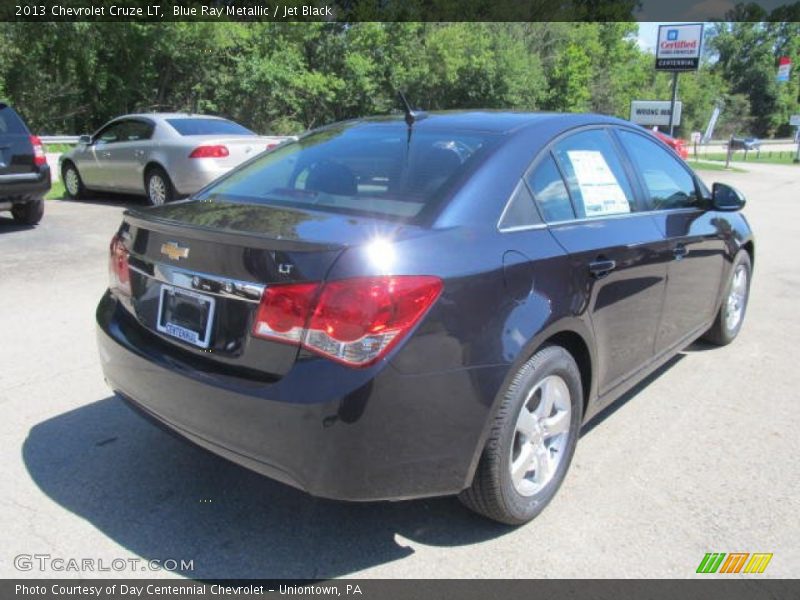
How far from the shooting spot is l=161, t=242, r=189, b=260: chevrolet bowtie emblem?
267cm

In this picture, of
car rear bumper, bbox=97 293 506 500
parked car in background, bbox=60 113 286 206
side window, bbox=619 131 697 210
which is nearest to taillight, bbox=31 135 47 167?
parked car in background, bbox=60 113 286 206

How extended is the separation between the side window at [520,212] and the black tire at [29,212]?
8.21m

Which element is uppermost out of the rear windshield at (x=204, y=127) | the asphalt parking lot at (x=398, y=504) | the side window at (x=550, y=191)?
the rear windshield at (x=204, y=127)

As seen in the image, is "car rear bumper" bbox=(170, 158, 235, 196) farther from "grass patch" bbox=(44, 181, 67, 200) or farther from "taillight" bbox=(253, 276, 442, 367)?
"taillight" bbox=(253, 276, 442, 367)

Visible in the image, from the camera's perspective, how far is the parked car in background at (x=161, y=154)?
10047 millimetres

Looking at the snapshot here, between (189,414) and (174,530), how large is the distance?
0.54 meters

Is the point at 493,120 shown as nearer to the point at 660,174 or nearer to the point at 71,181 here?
the point at 660,174

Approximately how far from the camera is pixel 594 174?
11.5 ft

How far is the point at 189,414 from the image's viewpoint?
8.56 feet

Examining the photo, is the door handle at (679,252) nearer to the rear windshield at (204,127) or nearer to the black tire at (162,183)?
the black tire at (162,183)

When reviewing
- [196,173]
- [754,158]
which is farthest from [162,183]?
[754,158]

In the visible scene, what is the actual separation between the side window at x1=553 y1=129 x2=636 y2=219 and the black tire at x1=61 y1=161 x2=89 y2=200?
35.5ft

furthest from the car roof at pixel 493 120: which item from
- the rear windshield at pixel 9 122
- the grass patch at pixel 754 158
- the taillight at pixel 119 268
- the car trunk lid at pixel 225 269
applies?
the grass patch at pixel 754 158

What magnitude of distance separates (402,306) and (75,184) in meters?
11.7
